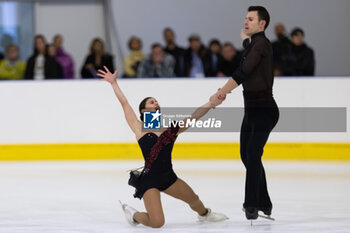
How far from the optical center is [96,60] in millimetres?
9984

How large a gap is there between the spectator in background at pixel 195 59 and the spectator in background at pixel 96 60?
3.12ft

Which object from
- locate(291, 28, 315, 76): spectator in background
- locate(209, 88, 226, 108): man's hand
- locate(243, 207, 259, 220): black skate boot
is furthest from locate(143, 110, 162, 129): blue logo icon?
locate(291, 28, 315, 76): spectator in background

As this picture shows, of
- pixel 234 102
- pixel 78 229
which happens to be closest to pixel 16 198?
pixel 78 229

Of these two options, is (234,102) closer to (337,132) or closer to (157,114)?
(337,132)

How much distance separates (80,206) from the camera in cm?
618

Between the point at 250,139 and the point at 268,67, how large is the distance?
48cm

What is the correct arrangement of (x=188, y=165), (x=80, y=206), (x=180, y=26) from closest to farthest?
(x=80, y=206) < (x=188, y=165) < (x=180, y=26)

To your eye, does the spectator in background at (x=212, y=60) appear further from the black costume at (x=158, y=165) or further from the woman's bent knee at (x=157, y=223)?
the woman's bent knee at (x=157, y=223)

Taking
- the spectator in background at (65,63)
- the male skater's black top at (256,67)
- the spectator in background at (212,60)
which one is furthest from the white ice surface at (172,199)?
the spectator in background at (65,63)

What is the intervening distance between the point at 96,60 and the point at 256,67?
5.08 meters

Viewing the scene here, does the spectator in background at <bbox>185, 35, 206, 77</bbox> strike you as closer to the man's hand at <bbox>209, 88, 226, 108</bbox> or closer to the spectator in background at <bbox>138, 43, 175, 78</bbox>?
the spectator in background at <bbox>138, 43, 175, 78</bbox>

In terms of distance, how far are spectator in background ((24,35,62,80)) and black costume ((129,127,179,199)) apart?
4.84 metres

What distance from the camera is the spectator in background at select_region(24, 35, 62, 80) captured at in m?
9.80

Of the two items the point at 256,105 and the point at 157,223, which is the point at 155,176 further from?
the point at 256,105
